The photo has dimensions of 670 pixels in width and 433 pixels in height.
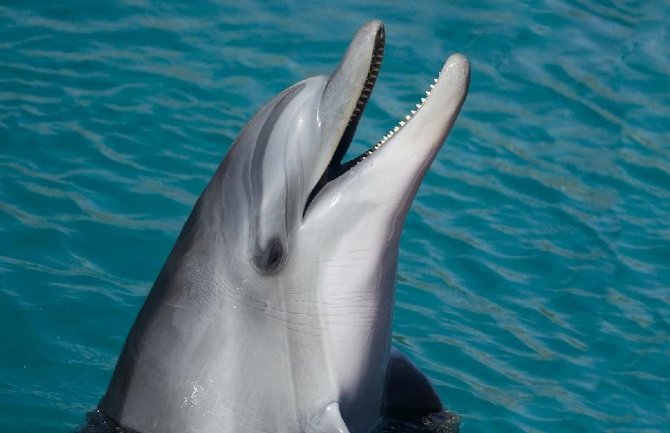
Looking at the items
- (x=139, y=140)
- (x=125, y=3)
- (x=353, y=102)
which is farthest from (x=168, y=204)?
(x=353, y=102)

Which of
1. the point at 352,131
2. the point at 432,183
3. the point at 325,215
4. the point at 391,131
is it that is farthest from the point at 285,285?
the point at 432,183

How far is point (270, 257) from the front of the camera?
5555 mm

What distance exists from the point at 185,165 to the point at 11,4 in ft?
11.2

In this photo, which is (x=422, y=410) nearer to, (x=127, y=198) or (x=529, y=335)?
(x=529, y=335)

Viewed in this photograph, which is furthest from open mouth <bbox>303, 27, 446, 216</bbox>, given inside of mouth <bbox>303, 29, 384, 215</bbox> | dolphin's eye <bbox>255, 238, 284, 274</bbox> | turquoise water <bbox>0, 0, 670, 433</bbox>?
turquoise water <bbox>0, 0, 670, 433</bbox>

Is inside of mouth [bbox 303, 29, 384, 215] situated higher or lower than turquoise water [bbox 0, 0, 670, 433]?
higher

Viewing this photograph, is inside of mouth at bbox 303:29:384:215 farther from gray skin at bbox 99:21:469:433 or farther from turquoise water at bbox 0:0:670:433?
turquoise water at bbox 0:0:670:433

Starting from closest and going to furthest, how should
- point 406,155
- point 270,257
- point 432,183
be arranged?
point 406,155 < point 270,257 < point 432,183

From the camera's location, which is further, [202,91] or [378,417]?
[202,91]

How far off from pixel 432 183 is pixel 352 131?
5.20 meters

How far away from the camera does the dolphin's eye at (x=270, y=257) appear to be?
5.54m

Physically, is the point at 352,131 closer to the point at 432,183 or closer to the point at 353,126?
the point at 353,126

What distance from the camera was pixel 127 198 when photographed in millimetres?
9891

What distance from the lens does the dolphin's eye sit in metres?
5.54
